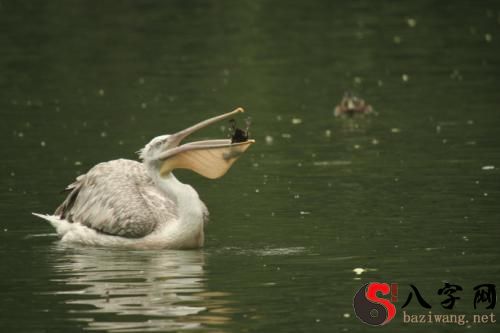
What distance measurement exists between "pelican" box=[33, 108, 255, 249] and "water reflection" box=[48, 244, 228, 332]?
189mm

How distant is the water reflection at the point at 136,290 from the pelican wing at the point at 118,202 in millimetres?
311

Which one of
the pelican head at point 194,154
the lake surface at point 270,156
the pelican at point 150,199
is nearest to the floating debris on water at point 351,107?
the lake surface at point 270,156

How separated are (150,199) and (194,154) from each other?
3.12 feet

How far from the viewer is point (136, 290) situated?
14.3 meters

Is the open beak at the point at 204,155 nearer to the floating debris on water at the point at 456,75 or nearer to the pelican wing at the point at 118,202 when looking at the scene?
the pelican wing at the point at 118,202

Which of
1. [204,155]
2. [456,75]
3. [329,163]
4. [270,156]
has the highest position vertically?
[456,75]

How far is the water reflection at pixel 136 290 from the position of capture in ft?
43.0

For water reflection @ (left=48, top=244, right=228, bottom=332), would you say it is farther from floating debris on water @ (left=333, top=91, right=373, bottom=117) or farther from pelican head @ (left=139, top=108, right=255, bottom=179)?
floating debris on water @ (left=333, top=91, right=373, bottom=117)

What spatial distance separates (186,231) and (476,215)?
3.16 meters

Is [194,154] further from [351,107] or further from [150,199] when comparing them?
[351,107]

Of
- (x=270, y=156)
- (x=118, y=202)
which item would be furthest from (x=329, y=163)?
(x=118, y=202)

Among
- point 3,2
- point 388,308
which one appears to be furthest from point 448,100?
point 3,2

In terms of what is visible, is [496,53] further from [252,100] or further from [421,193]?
[421,193]

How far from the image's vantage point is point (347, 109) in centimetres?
2478
